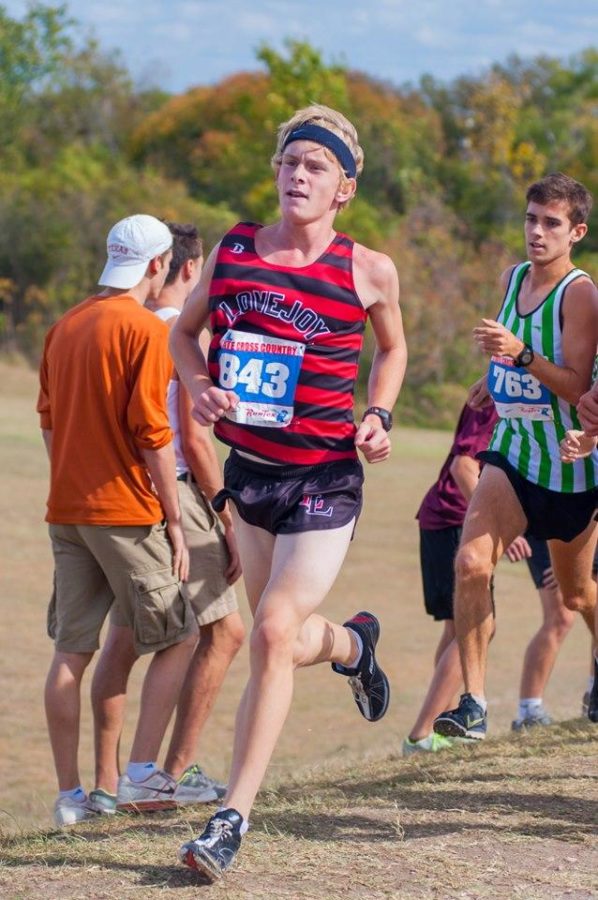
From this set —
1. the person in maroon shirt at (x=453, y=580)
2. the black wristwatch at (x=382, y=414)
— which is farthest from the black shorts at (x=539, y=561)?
the black wristwatch at (x=382, y=414)

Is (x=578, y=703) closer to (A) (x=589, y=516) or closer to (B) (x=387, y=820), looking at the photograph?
(A) (x=589, y=516)

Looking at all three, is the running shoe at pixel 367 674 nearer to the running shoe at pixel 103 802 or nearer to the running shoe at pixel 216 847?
the running shoe at pixel 103 802

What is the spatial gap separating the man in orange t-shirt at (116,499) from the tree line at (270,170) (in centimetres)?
2945

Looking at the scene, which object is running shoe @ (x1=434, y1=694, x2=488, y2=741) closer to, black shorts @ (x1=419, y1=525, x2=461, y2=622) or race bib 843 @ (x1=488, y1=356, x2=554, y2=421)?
race bib 843 @ (x1=488, y1=356, x2=554, y2=421)

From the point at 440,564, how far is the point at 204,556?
192cm

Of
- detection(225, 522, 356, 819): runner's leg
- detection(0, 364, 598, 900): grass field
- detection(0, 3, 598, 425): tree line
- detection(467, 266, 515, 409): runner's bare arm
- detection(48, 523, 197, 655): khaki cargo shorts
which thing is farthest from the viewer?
detection(0, 3, 598, 425): tree line

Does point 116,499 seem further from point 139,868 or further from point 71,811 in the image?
point 139,868

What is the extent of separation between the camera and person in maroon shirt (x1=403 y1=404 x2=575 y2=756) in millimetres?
7535

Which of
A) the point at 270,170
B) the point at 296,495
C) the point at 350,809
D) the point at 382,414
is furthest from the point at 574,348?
the point at 270,170

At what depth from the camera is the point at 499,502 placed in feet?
20.7

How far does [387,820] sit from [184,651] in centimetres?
127

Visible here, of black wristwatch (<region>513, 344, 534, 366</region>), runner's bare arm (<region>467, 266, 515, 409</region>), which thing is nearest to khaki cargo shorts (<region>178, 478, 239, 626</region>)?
runner's bare arm (<region>467, 266, 515, 409</region>)

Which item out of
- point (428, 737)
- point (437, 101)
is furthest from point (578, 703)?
point (437, 101)

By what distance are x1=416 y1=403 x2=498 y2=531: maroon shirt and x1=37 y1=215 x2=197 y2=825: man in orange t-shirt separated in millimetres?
2059
